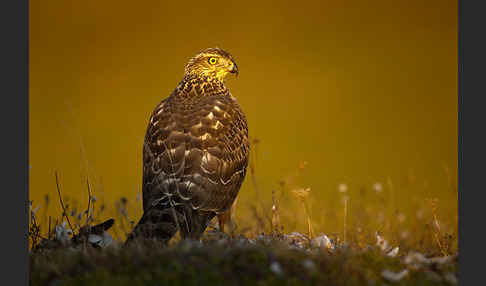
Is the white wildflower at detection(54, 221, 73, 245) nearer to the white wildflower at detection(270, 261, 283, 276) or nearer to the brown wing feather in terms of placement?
the brown wing feather

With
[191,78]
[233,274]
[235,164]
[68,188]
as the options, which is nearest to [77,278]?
[233,274]

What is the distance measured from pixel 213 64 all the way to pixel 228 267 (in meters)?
4.45

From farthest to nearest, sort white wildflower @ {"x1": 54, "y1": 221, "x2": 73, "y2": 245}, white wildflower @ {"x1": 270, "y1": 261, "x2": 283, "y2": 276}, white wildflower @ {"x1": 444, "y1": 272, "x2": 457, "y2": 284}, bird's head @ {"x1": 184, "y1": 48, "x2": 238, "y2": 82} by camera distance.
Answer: bird's head @ {"x1": 184, "y1": 48, "x2": 238, "y2": 82} → white wildflower @ {"x1": 54, "y1": 221, "x2": 73, "y2": 245} → white wildflower @ {"x1": 444, "y1": 272, "x2": 457, "y2": 284} → white wildflower @ {"x1": 270, "y1": 261, "x2": 283, "y2": 276}

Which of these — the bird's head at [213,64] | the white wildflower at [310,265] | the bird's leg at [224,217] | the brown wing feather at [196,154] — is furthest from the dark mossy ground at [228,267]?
the bird's head at [213,64]

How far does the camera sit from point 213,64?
746 centimetres

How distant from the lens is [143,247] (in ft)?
13.4

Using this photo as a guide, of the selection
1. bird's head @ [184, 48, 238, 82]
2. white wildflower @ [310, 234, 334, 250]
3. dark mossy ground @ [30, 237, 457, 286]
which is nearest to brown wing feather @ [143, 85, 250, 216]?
bird's head @ [184, 48, 238, 82]

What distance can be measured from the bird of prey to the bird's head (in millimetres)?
468

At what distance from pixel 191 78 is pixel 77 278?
4.24m

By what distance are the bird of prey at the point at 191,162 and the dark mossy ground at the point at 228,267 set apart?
97 centimetres

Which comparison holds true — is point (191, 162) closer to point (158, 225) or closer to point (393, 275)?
point (158, 225)

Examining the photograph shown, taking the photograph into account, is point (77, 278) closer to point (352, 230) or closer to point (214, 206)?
point (214, 206)

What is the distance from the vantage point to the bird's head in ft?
24.4

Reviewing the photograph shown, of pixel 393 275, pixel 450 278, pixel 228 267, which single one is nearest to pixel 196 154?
pixel 228 267
